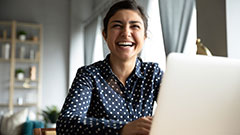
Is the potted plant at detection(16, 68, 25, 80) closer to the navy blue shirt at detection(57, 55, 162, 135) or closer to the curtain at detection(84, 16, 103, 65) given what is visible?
the curtain at detection(84, 16, 103, 65)

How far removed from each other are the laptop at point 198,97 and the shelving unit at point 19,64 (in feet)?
18.7

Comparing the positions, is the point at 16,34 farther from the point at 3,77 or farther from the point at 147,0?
the point at 147,0

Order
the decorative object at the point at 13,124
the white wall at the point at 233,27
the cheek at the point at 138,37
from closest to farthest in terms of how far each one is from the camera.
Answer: the cheek at the point at 138,37 < the white wall at the point at 233,27 < the decorative object at the point at 13,124

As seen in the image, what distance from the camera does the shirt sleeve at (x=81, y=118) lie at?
0.82 m

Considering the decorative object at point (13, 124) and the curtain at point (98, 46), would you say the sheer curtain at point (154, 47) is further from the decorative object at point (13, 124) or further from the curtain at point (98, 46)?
the decorative object at point (13, 124)

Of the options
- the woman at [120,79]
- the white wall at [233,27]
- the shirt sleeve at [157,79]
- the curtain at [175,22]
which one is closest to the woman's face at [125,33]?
the woman at [120,79]

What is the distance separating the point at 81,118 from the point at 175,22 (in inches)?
87.0

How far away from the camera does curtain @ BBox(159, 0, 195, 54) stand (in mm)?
2773

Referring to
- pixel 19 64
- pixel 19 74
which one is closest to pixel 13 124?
pixel 19 74

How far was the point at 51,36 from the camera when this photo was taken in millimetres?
6348

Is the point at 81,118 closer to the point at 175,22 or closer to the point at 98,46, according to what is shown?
the point at 175,22

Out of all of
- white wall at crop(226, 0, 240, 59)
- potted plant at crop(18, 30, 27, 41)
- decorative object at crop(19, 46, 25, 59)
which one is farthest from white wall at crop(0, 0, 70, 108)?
white wall at crop(226, 0, 240, 59)

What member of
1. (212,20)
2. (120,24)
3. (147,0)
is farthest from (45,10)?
(120,24)

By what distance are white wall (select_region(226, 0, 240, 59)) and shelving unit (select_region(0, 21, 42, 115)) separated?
477cm
